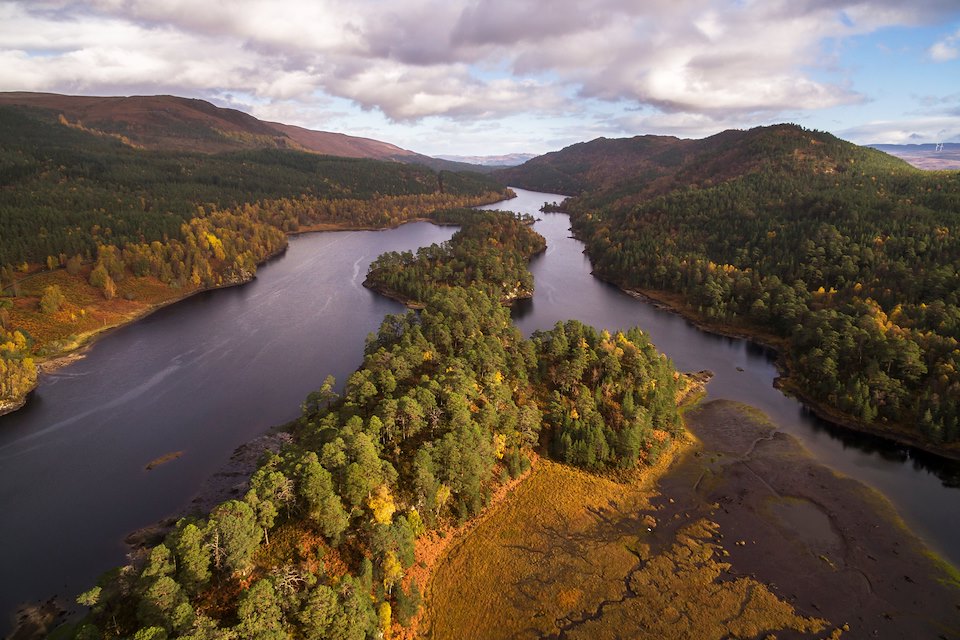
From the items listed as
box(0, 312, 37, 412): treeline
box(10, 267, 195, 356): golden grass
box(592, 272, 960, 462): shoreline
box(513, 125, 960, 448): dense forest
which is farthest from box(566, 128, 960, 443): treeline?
box(10, 267, 195, 356): golden grass

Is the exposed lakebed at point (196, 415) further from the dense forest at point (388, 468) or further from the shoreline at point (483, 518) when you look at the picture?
the shoreline at point (483, 518)

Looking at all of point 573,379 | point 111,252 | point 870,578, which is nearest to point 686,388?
point 573,379

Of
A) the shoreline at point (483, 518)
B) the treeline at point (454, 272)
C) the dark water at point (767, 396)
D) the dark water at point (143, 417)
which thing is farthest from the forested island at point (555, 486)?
the treeline at point (454, 272)

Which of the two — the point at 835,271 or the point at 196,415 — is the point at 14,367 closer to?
the point at 196,415

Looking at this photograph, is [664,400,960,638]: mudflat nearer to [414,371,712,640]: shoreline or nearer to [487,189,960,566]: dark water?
[414,371,712,640]: shoreline

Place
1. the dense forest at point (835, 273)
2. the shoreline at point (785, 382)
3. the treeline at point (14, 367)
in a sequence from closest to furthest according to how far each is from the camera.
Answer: the shoreline at point (785, 382) < the dense forest at point (835, 273) < the treeline at point (14, 367)

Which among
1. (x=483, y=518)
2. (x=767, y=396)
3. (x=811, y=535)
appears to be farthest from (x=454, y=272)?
(x=811, y=535)

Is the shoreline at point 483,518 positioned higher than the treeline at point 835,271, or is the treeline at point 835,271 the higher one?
the treeline at point 835,271
